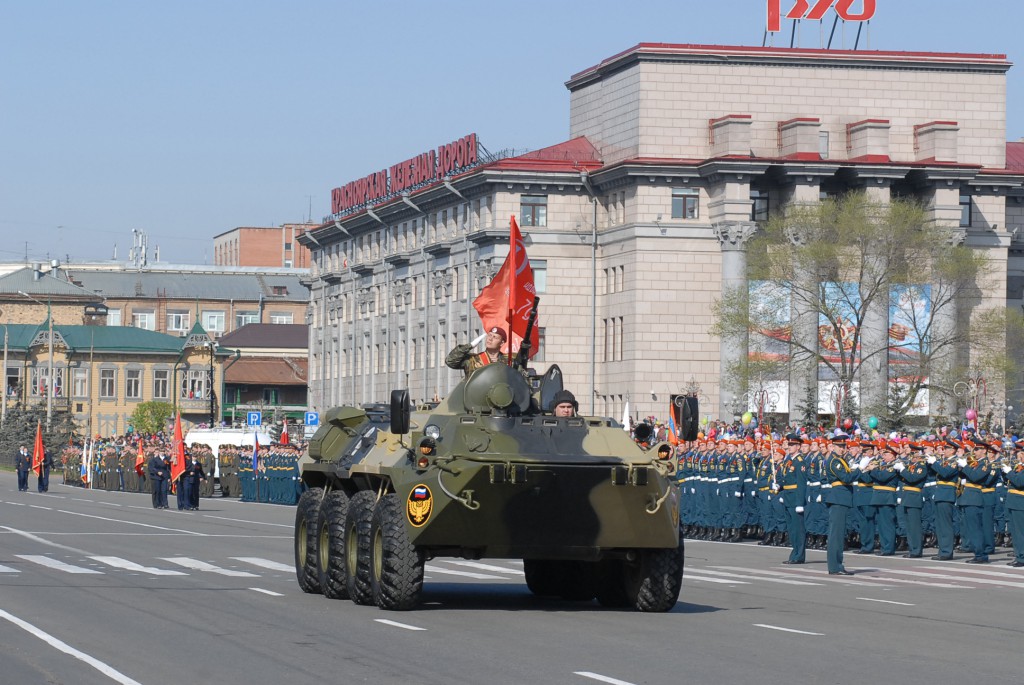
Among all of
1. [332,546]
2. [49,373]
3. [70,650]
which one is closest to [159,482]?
[332,546]

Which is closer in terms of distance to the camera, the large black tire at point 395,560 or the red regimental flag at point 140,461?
the large black tire at point 395,560

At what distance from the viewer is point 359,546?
18484 millimetres

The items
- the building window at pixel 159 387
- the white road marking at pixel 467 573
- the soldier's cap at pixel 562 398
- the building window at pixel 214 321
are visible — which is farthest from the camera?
the building window at pixel 214 321

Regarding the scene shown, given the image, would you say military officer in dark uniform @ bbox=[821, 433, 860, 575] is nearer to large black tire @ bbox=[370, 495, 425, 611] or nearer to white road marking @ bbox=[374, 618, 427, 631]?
large black tire @ bbox=[370, 495, 425, 611]

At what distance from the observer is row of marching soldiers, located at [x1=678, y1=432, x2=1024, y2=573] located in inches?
1095

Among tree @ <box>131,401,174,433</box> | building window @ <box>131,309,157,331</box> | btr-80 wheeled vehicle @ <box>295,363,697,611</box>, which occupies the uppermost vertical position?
building window @ <box>131,309,157,331</box>

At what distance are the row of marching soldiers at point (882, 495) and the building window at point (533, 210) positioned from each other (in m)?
50.1

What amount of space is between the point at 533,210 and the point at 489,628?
69.0 metres

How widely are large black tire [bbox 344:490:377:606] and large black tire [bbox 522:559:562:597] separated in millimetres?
2140

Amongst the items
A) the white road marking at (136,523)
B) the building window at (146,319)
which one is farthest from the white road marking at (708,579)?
the building window at (146,319)

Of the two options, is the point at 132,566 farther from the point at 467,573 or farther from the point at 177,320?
the point at 177,320

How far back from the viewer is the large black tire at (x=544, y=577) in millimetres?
20281

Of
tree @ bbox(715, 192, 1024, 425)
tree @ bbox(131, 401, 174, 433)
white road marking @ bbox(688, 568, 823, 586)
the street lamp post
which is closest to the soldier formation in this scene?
tree @ bbox(715, 192, 1024, 425)

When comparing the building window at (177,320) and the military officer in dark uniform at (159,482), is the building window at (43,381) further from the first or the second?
the military officer in dark uniform at (159,482)
